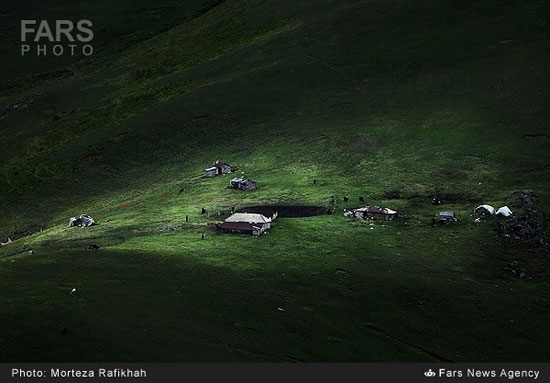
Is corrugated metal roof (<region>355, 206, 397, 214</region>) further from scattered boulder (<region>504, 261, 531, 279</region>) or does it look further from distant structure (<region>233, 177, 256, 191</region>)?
distant structure (<region>233, 177, 256, 191</region>)

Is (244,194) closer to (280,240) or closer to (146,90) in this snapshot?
(280,240)

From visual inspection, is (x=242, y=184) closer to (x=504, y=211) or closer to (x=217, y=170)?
(x=217, y=170)

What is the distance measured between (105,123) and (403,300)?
102845 mm

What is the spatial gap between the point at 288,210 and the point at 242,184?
14.1 metres

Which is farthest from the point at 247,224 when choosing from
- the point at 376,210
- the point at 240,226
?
the point at 376,210

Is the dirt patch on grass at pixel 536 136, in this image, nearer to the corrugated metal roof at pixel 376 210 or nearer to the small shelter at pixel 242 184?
the corrugated metal roof at pixel 376 210

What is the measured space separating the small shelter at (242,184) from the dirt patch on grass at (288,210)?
35.6ft

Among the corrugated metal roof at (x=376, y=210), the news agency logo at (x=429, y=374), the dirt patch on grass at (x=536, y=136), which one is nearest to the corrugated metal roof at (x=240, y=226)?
the corrugated metal roof at (x=376, y=210)

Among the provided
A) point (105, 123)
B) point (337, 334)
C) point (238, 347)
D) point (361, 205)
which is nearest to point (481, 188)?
point (361, 205)

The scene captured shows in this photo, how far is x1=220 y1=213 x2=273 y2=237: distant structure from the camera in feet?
281

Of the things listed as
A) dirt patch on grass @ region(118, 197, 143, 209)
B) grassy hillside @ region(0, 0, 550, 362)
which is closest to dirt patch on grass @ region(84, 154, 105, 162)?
grassy hillside @ region(0, 0, 550, 362)

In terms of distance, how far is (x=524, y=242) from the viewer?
83062 mm

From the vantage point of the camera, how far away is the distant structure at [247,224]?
8569 cm
